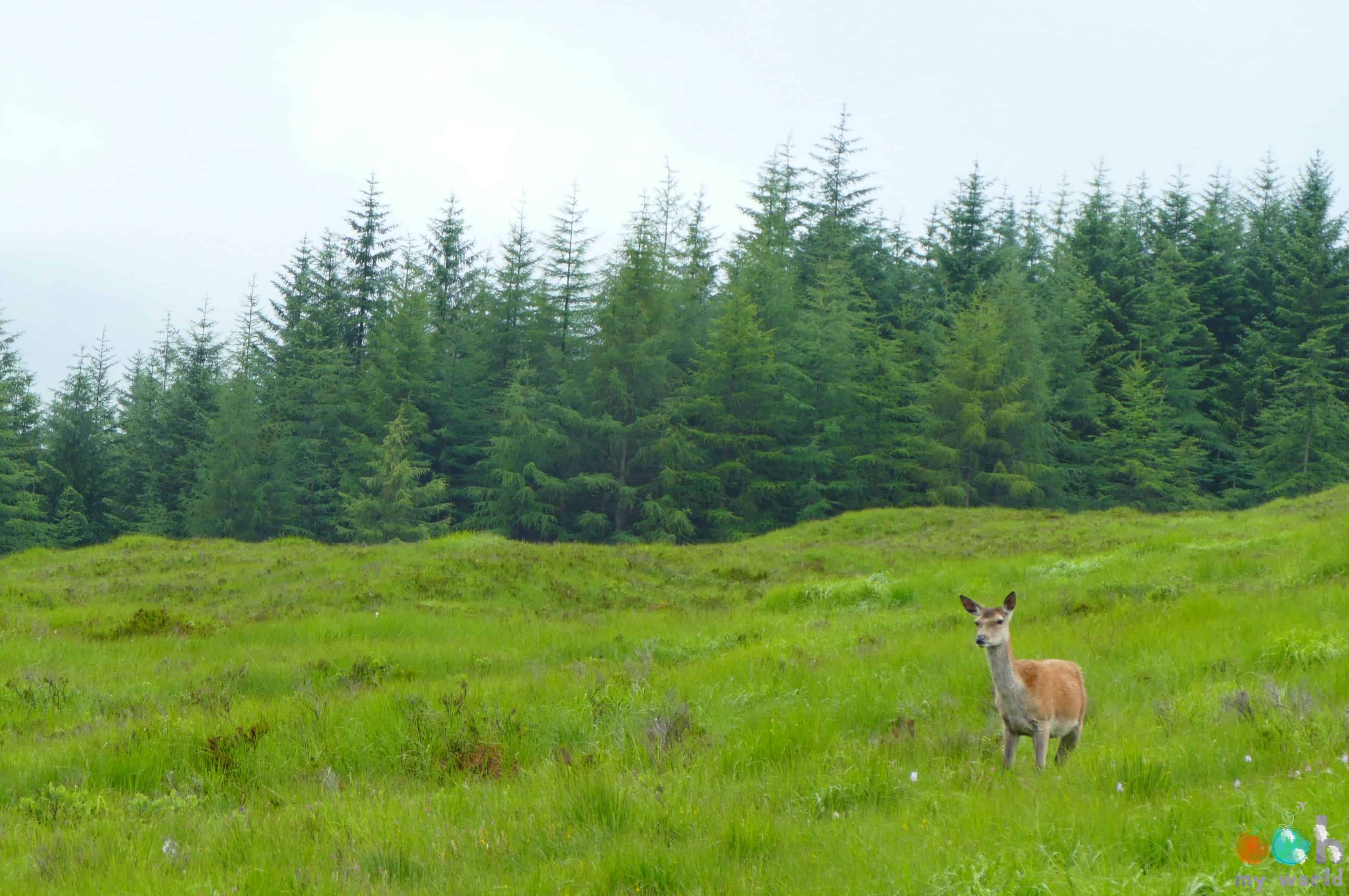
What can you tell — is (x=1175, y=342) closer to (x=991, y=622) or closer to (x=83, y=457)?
(x=991, y=622)

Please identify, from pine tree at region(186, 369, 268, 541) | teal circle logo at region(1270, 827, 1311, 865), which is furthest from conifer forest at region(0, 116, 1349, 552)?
teal circle logo at region(1270, 827, 1311, 865)

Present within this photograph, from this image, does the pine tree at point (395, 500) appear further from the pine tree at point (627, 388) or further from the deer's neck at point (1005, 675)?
the deer's neck at point (1005, 675)

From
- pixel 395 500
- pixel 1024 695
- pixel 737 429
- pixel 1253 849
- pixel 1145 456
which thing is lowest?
pixel 1253 849

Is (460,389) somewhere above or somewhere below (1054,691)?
above

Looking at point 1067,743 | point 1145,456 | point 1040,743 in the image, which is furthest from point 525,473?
point 1040,743

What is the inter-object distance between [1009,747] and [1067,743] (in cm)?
69

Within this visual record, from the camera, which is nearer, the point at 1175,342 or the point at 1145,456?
the point at 1145,456

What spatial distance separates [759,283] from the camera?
5756cm

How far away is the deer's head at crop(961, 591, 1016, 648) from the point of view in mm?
6375

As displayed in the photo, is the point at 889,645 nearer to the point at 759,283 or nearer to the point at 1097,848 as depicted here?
the point at 1097,848

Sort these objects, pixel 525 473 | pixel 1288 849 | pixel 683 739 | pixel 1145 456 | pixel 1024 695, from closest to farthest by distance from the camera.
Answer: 1. pixel 1288 849
2. pixel 1024 695
3. pixel 683 739
4. pixel 525 473
5. pixel 1145 456

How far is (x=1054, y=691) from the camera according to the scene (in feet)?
21.5

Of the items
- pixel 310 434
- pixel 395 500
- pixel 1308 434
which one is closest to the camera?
pixel 395 500

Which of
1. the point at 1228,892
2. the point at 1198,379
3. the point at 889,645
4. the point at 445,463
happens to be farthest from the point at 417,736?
the point at 1198,379
